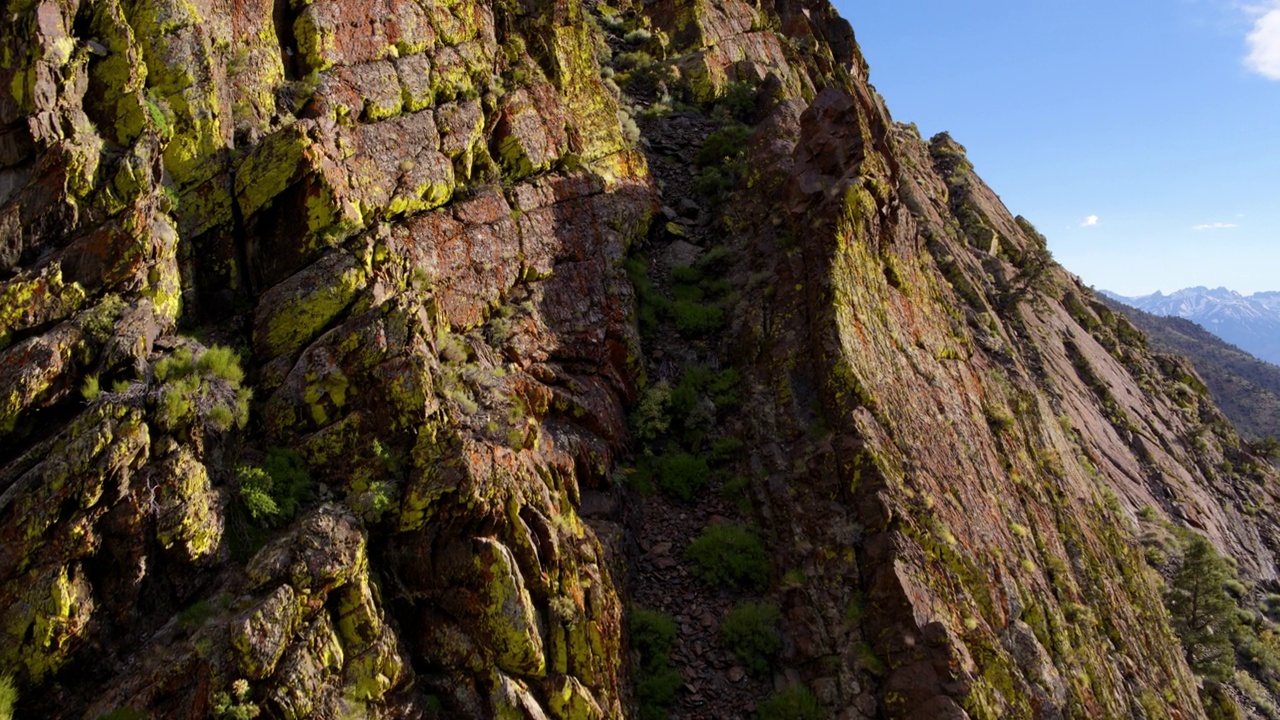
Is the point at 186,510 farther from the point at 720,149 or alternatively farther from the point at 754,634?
the point at 720,149

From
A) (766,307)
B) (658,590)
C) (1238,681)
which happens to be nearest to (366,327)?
(658,590)

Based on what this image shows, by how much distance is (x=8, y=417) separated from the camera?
9555 millimetres

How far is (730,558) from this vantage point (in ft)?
48.5

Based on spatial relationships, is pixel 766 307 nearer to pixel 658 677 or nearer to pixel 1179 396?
pixel 658 677

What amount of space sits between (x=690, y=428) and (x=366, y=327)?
27.3 ft

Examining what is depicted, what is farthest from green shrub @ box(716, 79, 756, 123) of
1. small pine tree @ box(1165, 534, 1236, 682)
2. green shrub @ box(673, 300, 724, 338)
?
small pine tree @ box(1165, 534, 1236, 682)

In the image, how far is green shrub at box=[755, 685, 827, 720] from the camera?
12.4 metres

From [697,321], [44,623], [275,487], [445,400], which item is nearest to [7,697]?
[44,623]

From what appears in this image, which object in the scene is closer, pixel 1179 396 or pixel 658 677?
pixel 658 677

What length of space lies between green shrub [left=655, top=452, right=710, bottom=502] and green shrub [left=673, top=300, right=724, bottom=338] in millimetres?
4366

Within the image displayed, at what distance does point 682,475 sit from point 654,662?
460 centimetres

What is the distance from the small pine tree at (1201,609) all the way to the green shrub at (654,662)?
19.6 m

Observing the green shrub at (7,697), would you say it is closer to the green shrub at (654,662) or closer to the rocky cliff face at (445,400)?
the rocky cliff face at (445,400)

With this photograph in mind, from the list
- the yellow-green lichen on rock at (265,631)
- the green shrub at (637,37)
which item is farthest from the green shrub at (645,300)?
the green shrub at (637,37)
